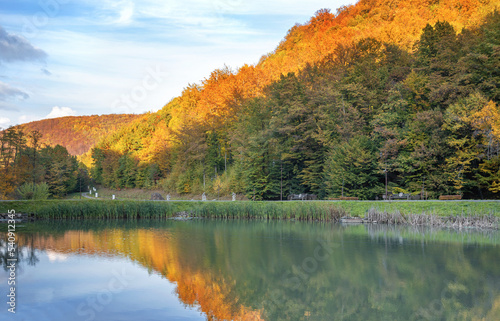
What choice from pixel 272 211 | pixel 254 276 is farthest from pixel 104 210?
pixel 254 276

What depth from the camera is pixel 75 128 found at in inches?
6024

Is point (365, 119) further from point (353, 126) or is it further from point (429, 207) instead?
point (429, 207)

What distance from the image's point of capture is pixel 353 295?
1160 centimetres

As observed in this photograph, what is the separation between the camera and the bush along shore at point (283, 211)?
26.4 meters

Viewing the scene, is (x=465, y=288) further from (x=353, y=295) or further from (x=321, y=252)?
(x=321, y=252)

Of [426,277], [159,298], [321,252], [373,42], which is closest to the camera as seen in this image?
[159,298]

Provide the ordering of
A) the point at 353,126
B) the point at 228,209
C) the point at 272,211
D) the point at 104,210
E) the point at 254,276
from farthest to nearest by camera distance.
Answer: the point at 353,126 < the point at 228,209 < the point at 272,211 < the point at 104,210 < the point at 254,276

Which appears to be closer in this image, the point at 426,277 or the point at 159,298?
the point at 159,298

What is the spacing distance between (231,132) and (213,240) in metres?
31.9

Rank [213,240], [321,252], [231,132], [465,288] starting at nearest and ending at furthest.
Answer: [465,288], [321,252], [213,240], [231,132]

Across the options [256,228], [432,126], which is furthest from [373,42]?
[256,228]

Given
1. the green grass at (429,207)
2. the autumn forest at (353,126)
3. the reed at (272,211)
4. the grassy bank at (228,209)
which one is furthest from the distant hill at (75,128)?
the green grass at (429,207)

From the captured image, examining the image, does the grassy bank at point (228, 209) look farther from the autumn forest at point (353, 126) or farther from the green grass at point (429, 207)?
the autumn forest at point (353, 126)

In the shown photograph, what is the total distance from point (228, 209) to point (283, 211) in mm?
4492
